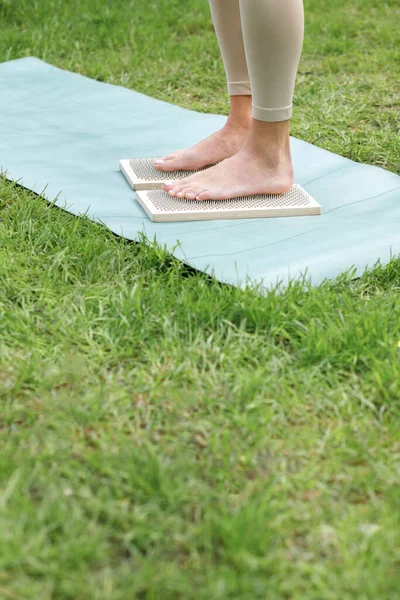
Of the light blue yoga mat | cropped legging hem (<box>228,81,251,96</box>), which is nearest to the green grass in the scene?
the light blue yoga mat

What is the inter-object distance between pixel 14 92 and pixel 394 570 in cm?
280

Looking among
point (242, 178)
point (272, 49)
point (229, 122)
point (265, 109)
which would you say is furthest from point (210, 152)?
point (272, 49)

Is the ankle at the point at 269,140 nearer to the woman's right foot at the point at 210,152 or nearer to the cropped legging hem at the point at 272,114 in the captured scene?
the cropped legging hem at the point at 272,114

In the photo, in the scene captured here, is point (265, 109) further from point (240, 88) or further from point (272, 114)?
point (240, 88)

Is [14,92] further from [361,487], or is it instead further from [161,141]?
[361,487]

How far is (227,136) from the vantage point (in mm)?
2621

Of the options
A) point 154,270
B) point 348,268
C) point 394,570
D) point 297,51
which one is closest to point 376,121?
point 297,51

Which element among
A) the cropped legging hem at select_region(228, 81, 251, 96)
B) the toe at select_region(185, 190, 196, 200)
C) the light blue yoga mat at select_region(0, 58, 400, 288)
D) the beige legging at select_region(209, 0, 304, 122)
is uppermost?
the beige legging at select_region(209, 0, 304, 122)


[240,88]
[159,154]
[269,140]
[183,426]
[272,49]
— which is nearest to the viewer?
[183,426]

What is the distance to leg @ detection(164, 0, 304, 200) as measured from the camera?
85.5 inches

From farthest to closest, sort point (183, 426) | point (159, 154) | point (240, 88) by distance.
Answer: point (159, 154) < point (240, 88) < point (183, 426)

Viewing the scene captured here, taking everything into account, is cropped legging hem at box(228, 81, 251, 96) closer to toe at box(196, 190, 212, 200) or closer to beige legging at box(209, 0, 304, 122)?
beige legging at box(209, 0, 304, 122)

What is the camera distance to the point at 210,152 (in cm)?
260

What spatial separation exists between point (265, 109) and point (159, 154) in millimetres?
671
